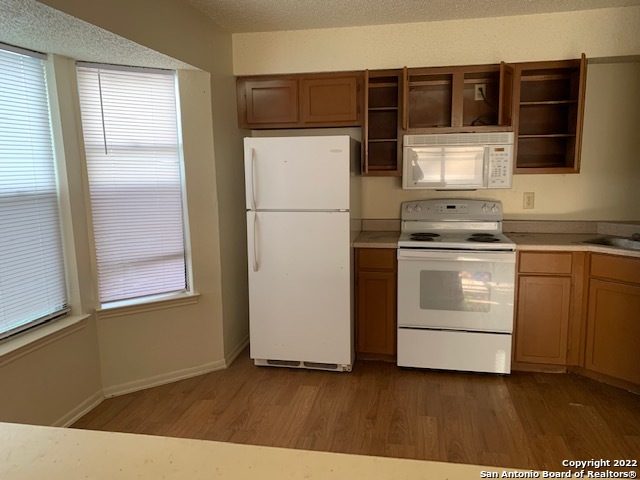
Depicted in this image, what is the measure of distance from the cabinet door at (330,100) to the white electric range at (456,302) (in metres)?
1.03

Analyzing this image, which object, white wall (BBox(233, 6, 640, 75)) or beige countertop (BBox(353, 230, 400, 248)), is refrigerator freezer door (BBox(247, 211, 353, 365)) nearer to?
beige countertop (BBox(353, 230, 400, 248))

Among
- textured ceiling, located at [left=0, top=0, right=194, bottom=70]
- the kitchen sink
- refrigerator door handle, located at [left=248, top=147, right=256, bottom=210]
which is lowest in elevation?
the kitchen sink

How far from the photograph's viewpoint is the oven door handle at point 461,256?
9.68 ft

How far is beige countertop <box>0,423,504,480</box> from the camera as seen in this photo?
788mm

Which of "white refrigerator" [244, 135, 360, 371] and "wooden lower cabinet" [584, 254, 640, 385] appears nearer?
"wooden lower cabinet" [584, 254, 640, 385]

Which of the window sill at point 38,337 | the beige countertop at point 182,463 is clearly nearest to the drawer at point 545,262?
the beige countertop at point 182,463

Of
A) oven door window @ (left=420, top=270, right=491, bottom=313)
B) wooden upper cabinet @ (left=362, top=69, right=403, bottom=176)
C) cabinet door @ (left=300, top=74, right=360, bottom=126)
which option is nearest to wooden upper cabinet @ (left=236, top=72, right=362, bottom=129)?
cabinet door @ (left=300, top=74, right=360, bottom=126)

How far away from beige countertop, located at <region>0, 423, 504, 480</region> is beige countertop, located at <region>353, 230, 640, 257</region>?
2400mm

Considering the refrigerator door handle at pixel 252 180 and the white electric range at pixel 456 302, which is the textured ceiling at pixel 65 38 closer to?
the refrigerator door handle at pixel 252 180

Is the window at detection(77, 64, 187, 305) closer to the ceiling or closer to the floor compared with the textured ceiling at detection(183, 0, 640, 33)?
closer to the floor

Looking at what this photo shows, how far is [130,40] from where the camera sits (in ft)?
7.41

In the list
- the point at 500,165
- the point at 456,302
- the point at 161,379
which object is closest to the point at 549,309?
the point at 456,302

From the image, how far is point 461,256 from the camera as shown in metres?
3.00

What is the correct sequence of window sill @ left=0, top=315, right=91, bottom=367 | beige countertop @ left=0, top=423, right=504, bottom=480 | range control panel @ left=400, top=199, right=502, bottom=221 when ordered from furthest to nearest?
range control panel @ left=400, top=199, right=502, bottom=221, window sill @ left=0, top=315, right=91, bottom=367, beige countertop @ left=0, top=423, right=504, bottom=480
